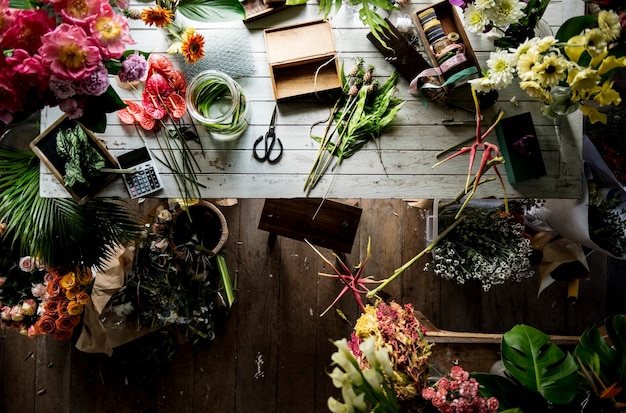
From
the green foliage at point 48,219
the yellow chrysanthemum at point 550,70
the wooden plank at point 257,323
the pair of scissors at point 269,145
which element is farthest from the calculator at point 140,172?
the yellow chrysanthemum at point 550,70

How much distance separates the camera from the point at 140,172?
1652 mm

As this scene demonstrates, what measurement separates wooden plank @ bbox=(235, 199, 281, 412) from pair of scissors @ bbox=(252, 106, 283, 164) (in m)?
0.74

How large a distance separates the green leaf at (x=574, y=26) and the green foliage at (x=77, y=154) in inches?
51.9

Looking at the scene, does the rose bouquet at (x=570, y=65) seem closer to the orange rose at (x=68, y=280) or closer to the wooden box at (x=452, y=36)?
the wooden box at (x=452, y=36)

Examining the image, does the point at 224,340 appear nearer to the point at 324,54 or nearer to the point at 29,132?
the point at 29,132

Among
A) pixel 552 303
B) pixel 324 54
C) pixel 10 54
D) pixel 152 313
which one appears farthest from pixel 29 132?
pixel 552 303

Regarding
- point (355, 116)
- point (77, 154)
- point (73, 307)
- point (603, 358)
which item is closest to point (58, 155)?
point (77, 154)

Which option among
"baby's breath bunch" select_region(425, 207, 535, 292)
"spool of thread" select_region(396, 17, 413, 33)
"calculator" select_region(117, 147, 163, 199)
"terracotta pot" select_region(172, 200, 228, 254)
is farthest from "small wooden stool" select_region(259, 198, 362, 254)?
"spool of thread" select_region(396, 17, 413, 33)

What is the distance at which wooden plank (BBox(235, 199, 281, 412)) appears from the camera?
236 centimetres

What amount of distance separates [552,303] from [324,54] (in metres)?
1.55

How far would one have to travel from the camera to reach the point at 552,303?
2357mm

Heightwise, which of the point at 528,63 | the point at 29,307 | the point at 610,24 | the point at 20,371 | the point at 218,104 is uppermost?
the point at 610,24

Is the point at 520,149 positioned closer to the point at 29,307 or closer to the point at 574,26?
the point at 574,26

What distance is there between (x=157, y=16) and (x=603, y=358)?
1.48 m
